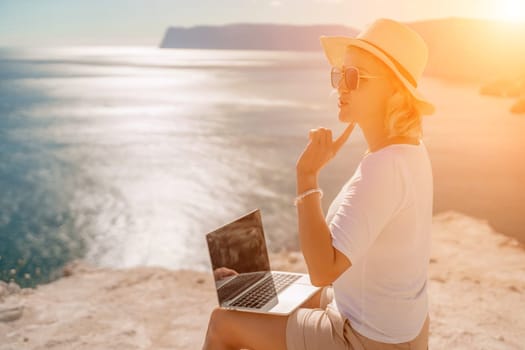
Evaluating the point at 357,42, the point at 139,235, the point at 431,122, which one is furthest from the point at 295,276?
the point at 431,122

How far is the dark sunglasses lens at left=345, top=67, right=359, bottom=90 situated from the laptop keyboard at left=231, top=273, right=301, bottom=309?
1051 millimetres

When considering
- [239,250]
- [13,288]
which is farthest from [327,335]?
[13,288]

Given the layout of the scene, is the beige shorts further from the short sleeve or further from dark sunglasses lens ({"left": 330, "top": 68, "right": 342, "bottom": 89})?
dark sunglasses lens ({"left": 330, "top": 68, "right": 342, "bottom": 89})

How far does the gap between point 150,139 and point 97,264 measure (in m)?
8.26

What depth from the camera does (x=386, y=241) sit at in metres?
2.19

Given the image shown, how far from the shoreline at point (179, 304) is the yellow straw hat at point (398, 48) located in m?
2.27

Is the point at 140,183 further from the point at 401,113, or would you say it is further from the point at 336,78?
the point at 401,113

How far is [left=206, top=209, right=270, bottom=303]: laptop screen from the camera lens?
2.69 m

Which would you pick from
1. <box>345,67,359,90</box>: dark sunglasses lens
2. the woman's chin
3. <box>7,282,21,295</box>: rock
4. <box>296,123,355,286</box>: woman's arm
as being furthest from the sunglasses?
<box>7,282,21,295</box>: rock

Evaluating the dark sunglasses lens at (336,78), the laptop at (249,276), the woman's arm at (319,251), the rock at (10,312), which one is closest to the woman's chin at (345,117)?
the dark sunglasses lens at (336,78)

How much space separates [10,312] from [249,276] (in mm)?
2654

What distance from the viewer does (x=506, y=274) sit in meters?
5.31

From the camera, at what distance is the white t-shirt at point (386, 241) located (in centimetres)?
207

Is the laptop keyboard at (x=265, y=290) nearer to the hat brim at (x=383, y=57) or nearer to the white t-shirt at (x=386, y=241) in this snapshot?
the white t-shirt at (x=386, y=241)
